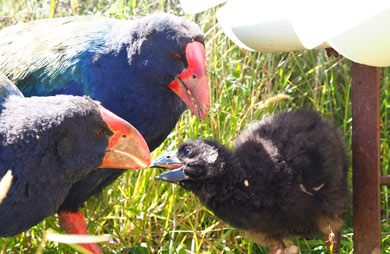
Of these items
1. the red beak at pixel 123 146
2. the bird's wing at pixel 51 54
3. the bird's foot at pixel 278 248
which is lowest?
the bird's foot at pixel 278 248

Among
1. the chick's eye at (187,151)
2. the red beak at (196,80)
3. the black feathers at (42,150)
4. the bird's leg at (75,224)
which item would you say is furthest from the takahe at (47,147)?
the bird's leg at (75,224)

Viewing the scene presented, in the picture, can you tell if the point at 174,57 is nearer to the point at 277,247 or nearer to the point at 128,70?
the point at 128,70

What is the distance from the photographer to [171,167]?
2689mm

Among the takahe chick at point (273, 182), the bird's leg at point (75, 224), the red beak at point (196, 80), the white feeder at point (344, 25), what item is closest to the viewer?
the white feeder at point (344, 25)

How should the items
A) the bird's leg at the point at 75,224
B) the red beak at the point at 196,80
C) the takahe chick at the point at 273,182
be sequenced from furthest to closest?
the bird's leg at the point at 75,224 < the takahe chick at the point at 273,182 < the red beak at the point at 196,80

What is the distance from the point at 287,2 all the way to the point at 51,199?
1.07 metres

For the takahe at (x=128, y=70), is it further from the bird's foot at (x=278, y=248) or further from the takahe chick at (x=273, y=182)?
the bird's foot at (x=278, y=248)

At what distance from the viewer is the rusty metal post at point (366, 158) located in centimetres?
248

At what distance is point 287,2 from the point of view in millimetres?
2100

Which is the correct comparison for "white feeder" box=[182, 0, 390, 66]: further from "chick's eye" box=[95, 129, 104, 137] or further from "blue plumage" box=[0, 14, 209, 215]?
"chick's eye" box=[95, 129, 104, 137]

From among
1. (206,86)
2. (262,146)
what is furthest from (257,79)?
(206,86)

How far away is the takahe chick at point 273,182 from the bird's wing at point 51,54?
1.92 ft

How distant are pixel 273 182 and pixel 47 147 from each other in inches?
44.8

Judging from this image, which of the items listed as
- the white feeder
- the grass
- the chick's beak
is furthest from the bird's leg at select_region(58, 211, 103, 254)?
the white feeder
